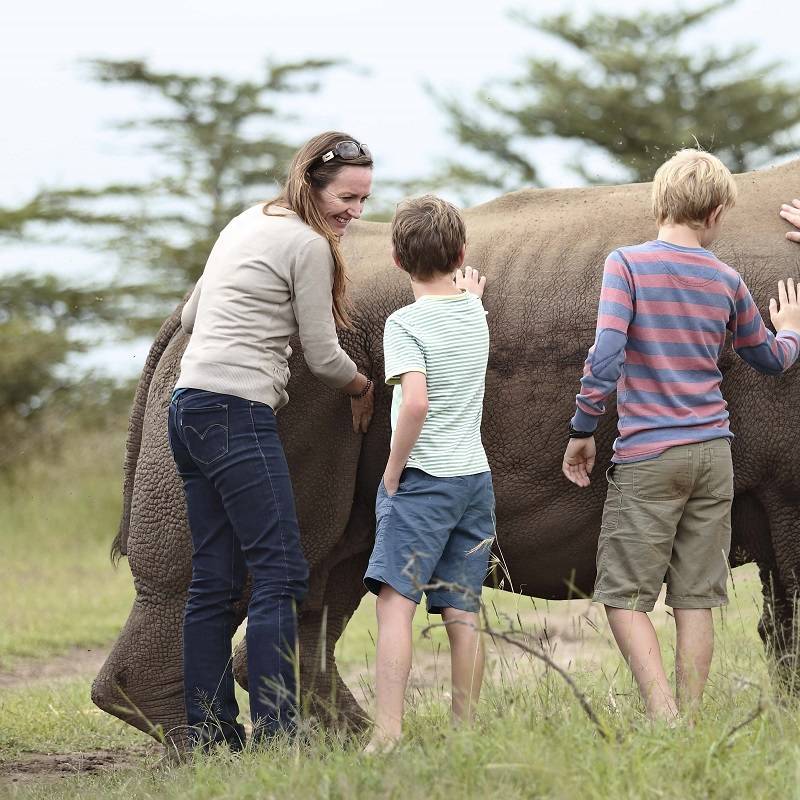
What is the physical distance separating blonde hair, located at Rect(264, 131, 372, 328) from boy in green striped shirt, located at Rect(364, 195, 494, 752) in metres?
0.30

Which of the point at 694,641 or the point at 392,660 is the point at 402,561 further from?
the point at 694,641

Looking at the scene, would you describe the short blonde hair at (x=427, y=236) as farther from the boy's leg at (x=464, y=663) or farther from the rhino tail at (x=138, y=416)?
the rhino tail at (x=138, y=416)

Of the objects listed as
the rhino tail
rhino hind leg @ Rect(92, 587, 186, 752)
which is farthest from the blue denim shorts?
the rhino tail

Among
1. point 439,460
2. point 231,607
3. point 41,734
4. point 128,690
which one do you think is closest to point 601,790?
point 439,460

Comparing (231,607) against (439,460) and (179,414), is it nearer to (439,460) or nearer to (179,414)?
(179,414)

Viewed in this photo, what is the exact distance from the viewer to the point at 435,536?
4188 millimetres

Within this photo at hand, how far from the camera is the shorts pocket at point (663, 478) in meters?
4.27

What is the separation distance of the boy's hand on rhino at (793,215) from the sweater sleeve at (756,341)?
548 mm

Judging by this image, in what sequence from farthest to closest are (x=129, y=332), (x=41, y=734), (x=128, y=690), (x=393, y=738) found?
(x=129, y=332) < (x=41, y=734) < (x=128, y=690) < (x=393, y=738)

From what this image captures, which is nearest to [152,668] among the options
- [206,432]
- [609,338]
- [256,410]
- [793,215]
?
[206,432]

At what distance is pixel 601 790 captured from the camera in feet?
10.4

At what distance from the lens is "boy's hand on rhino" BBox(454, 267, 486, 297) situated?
479 centimetres

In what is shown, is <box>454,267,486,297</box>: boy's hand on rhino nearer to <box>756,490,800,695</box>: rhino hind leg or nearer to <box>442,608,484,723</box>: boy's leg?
<box>442,608,484,723</box>: boy's leg

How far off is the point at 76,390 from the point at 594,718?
18899 mm
